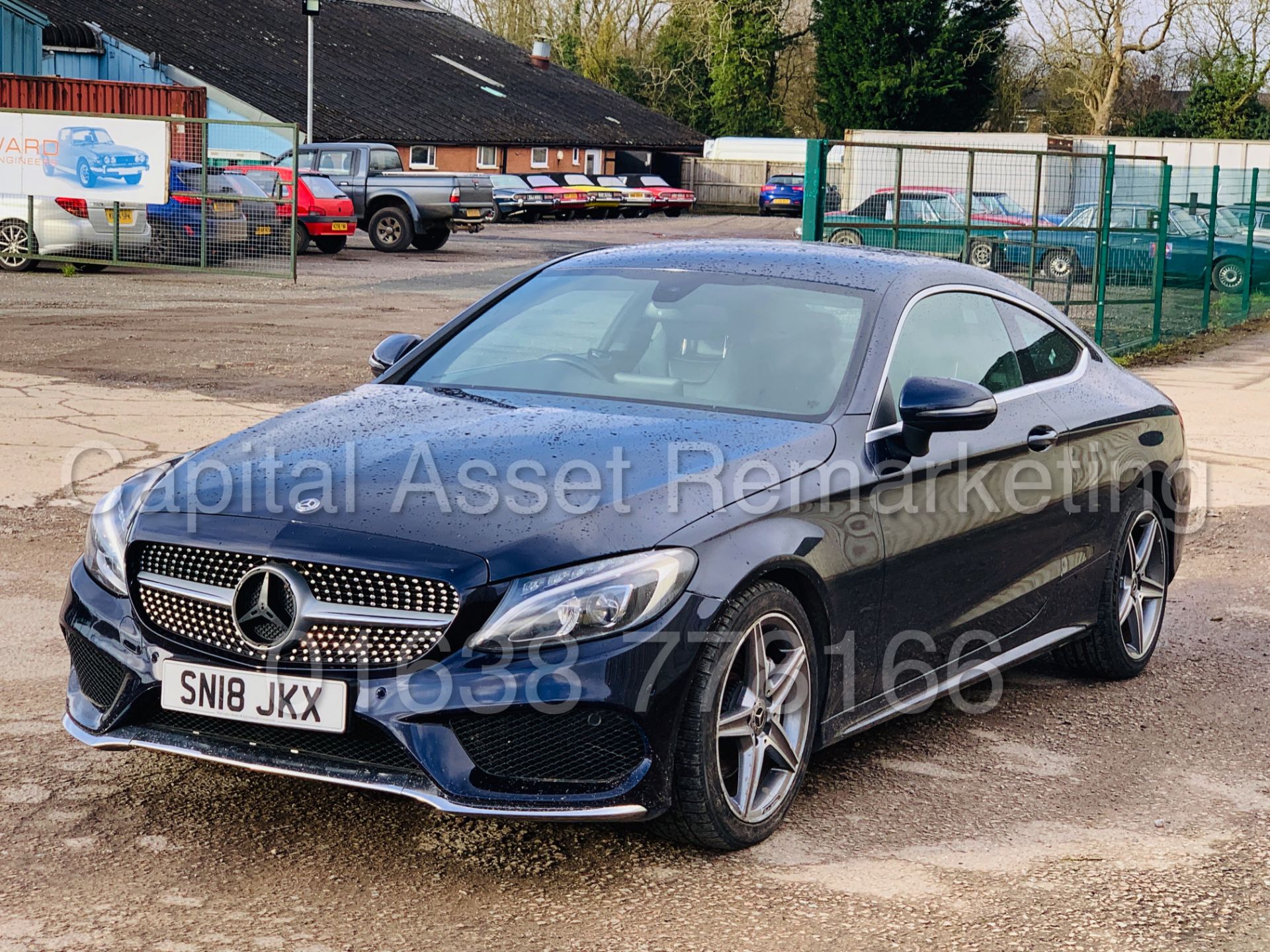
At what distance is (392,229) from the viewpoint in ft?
107

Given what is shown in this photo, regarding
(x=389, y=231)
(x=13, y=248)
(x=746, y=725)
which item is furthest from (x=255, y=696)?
(x=389, y=231)


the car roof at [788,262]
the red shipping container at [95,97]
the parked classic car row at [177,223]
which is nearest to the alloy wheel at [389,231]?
the red shipping container at [95,97]

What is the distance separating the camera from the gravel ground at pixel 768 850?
3.79 metres

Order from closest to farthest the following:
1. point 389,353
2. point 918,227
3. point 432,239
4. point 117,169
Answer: point 389,353 → point 918,227 → point 117,169 → point 432,239

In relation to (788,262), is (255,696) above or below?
below

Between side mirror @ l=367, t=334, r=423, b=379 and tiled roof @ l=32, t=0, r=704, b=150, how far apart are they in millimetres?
40233

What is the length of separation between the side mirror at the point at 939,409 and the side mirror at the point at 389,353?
169cm

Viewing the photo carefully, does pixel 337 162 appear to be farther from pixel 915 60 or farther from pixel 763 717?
pixel 915 60

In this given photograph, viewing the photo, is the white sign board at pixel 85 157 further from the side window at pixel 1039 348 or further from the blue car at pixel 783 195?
the blue car at pixel 783 195

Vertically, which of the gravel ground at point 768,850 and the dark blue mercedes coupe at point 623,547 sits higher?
the dark blue mercedes coupe at point 623,547

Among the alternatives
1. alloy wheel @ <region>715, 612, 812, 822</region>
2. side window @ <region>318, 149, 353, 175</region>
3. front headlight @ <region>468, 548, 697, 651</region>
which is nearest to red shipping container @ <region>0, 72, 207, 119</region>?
side window @ <region>318, 149, 353, 175</region>

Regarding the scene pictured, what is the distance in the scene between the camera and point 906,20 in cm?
6738

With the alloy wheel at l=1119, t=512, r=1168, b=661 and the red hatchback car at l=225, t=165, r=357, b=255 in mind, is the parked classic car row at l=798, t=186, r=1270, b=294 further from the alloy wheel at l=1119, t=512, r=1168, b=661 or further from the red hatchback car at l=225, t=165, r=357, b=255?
the red hatchback car at l=225, t=165, r=357, b=255

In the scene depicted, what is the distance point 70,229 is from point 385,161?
9.14 m
